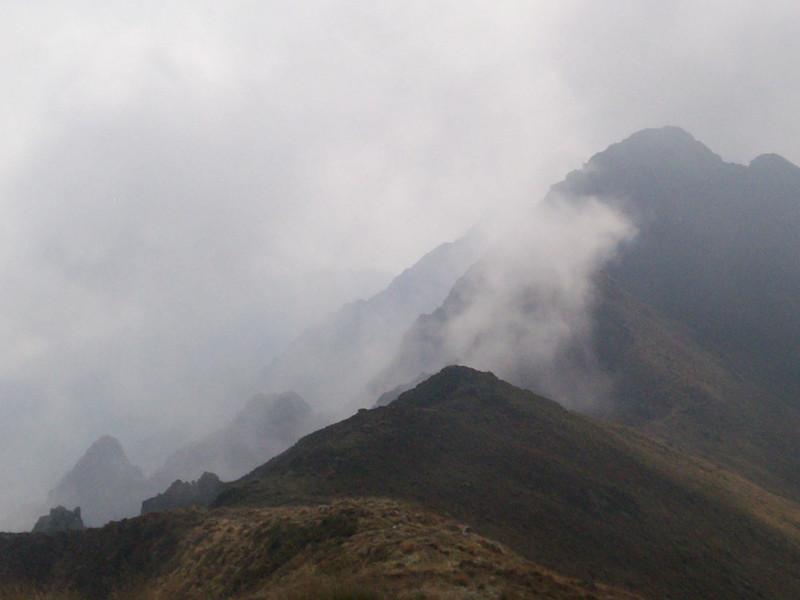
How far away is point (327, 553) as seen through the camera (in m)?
20.6

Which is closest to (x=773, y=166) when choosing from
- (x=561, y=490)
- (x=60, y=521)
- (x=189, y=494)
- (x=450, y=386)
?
(x=450, y=386)

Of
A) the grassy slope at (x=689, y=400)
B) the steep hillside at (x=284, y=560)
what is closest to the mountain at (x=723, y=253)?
the grassy slope at (x=689, y=400)

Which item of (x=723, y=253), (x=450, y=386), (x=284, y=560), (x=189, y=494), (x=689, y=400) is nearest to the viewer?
(x=284, y=560)

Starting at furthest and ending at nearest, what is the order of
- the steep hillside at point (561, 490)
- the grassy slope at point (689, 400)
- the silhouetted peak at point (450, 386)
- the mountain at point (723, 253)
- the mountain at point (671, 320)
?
the mountain at point (723, 253), the mountain at point (671, 320), the grassy slope at point (689, 400), the silhouetted peak at point (450, 386), the steep hillside at point (561, 490)

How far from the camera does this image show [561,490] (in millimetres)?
47375

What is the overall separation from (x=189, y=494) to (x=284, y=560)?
64.6m

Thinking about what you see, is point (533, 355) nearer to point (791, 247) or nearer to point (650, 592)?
point (791, 247)

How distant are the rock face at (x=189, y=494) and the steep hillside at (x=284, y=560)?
34107 mm

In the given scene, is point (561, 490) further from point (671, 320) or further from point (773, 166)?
point (773, 166)

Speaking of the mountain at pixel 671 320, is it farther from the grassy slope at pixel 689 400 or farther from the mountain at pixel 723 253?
the mountain at pixel 723 253

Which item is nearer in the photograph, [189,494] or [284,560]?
[284,560]

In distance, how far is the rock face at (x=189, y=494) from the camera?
75.4 meters

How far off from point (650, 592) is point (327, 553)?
2534 cm

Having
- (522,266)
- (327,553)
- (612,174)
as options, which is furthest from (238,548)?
(612,174)
